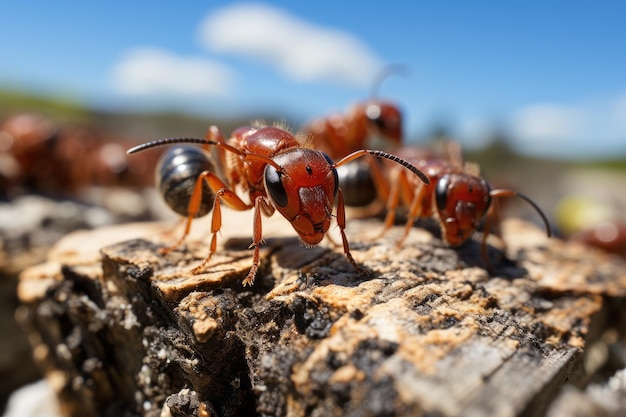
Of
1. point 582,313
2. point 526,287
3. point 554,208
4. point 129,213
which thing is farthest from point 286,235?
point 554,208

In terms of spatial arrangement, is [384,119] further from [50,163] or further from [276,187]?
[50,163]

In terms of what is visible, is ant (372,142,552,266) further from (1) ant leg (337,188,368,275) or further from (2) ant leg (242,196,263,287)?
(2) ant leg (242,196,263,287)

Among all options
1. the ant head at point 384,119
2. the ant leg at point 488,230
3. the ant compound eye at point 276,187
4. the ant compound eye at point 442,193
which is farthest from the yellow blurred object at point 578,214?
the ant compound eye at point 276,187

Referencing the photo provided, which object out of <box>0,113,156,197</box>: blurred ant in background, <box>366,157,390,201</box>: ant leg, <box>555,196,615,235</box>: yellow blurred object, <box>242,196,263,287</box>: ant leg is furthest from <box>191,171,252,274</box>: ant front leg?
<box>555,196,615,235</box>: yellow blurred object

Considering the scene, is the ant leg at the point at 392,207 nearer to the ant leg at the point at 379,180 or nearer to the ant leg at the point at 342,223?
the ant leg at the point at 379,180

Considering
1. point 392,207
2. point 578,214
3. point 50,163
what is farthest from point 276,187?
point 578,214

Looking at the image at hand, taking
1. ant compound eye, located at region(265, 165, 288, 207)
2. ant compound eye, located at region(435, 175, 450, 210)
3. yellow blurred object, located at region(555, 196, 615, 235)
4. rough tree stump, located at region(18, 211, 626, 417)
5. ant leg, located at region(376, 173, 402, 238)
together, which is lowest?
yellow blurred object, located at region(555, 196, 615, 235)
